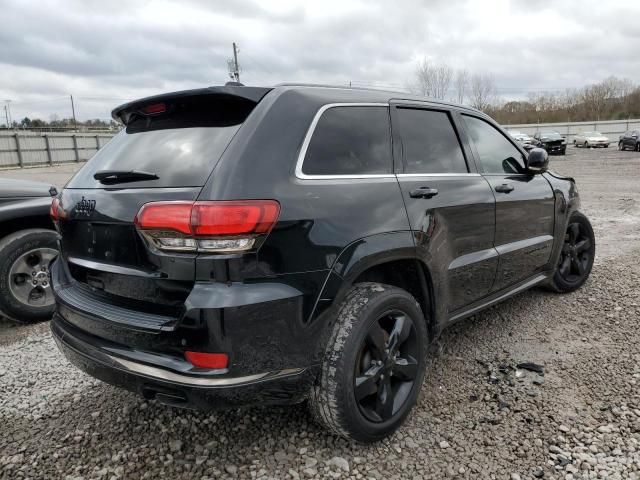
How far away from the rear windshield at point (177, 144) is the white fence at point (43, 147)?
2898 centimetres

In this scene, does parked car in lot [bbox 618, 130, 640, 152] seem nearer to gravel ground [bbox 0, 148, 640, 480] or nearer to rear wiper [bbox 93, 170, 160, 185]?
gravel ground [bbox 0, 148, 640, 480]

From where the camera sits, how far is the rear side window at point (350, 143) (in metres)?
2.21

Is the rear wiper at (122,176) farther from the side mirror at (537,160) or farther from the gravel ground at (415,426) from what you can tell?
the side mirror at (537,160)

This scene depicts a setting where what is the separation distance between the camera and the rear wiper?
212 cm

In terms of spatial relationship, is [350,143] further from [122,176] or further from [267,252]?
[122,176]

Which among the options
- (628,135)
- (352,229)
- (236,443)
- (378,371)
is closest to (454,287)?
(378,371)

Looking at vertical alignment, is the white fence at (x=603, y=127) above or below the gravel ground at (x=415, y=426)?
above

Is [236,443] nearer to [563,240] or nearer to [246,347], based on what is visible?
[246,347]

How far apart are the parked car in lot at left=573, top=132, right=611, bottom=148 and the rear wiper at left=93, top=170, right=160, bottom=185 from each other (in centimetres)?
4248

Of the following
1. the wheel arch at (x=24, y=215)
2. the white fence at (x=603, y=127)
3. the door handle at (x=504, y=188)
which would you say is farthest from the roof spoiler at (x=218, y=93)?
the white fence at (x=603, y=127)

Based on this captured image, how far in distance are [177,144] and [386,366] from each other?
1.45 meters

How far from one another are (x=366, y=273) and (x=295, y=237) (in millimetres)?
589

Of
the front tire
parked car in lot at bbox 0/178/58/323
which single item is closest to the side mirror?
the front tire

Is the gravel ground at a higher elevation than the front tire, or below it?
below
